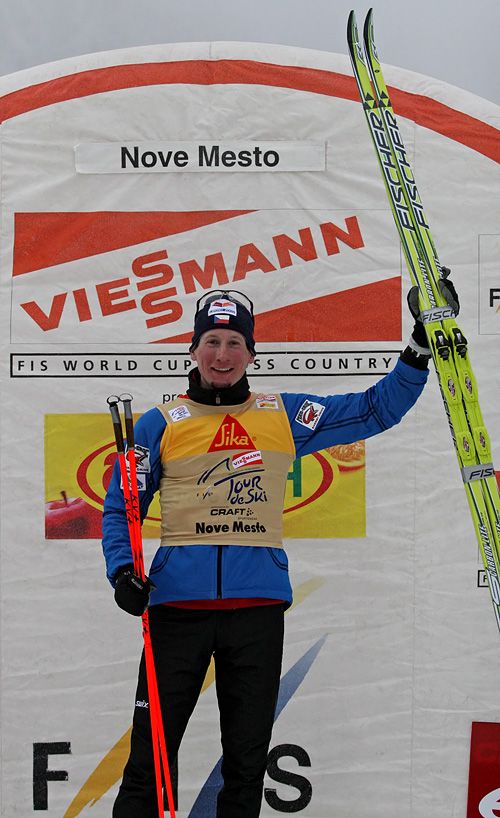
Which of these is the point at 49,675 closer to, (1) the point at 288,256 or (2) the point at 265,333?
(2) the point at 265,333

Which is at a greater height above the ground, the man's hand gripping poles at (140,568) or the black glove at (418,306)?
the black glove at (418,306)

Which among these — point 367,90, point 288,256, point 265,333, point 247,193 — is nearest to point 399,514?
point 265,333

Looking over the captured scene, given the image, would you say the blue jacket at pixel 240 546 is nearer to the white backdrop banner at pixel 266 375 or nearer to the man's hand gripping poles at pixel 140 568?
the man's hand gripping poles at pixel 140 568

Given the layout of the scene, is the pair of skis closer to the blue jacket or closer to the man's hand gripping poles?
the blue jacket

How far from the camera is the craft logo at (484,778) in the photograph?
288 centimetres

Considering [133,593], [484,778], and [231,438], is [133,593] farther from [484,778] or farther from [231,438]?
[484,778]


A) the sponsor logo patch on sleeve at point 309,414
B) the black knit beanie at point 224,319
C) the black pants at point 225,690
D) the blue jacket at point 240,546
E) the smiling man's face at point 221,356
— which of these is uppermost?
the black knit beanie at point 224,319

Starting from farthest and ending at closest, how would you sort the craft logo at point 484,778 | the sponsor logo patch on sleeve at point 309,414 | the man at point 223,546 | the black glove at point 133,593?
the craft logo at point 484,778 < the sponsor logo patch on sleeve at point 309,414 < the man at point 223,546 < the black glove at point 133,593

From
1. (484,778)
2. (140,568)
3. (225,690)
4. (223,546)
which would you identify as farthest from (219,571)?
(484,778)

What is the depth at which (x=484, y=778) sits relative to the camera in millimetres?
2887

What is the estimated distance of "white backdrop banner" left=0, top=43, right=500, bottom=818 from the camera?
2.88 m

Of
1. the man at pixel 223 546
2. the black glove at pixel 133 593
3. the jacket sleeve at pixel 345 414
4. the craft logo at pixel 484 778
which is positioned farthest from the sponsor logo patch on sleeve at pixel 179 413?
the craft logo at pixel 484 778

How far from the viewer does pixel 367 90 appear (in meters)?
2.28

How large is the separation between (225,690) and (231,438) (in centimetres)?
61
